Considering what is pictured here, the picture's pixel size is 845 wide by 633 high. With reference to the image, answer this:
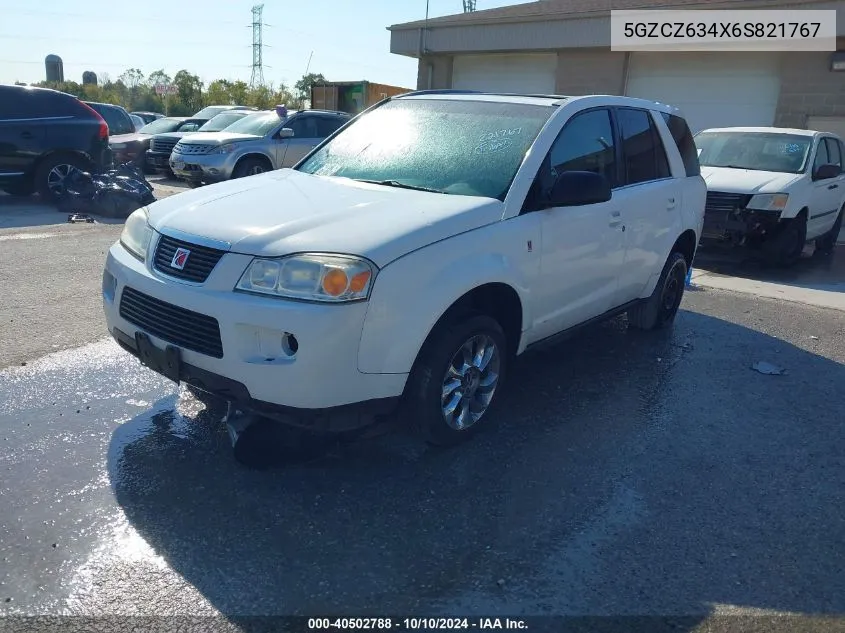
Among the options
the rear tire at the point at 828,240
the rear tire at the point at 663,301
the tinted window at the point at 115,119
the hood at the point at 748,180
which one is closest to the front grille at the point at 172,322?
the rear tire at the point at 663,301

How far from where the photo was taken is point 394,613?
2691 mm

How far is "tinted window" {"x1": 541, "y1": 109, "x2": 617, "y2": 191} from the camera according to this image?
437cm

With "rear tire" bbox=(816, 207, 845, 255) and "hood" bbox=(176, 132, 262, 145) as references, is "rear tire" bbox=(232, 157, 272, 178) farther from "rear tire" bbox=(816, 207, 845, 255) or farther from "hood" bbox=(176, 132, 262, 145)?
"rear tire" bbox=(816, 207, 845, 255)

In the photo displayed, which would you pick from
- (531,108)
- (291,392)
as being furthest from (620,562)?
(531,108)

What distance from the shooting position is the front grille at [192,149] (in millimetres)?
14211

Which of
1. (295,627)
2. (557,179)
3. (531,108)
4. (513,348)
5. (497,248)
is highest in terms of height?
(531,108)

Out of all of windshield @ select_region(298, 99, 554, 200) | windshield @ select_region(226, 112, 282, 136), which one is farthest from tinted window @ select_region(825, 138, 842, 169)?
windshield @ select_region(226, 112, 282, 136)

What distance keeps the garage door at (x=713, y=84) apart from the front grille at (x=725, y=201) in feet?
22.1

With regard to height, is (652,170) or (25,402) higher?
(652,170)

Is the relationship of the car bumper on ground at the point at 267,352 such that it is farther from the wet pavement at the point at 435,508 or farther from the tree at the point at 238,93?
the tree at the point at 238,93

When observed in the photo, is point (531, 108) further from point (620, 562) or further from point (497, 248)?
point (620, 562)

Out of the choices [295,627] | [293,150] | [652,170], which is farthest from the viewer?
[293,150]

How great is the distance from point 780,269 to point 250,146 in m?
9.55

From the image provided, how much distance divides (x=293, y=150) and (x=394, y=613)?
1297 centimetres
